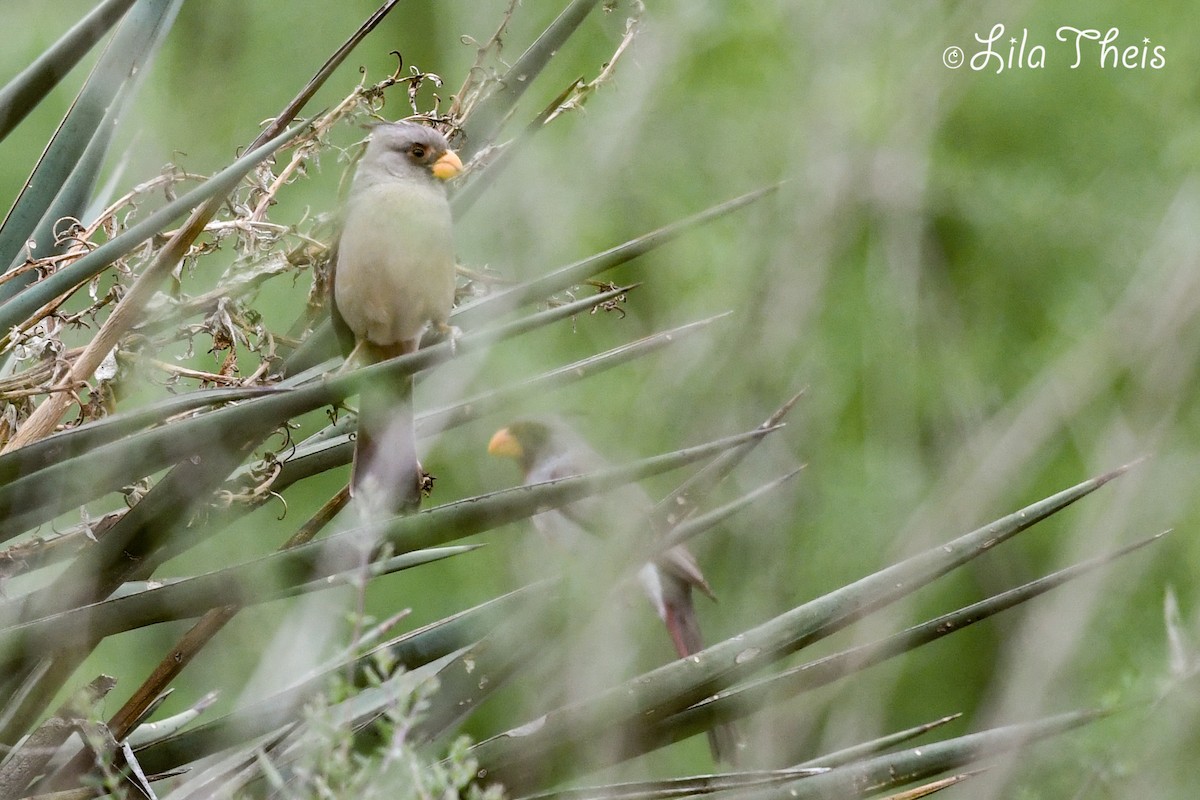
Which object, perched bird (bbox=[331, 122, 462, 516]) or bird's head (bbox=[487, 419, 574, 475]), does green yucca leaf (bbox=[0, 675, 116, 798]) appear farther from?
bird's head (bbox=[487, 419, 574, 475])

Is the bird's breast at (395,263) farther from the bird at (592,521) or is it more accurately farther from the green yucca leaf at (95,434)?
the green yucca leaf at (95,434)

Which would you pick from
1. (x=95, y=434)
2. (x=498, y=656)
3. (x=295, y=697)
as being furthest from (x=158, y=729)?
(x=95, y=434)

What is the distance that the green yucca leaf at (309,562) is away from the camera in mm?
1229

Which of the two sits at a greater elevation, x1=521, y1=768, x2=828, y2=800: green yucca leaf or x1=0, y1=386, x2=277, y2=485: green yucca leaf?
x1=0, y1=386, x2=277, y2=485: green yucca leaf

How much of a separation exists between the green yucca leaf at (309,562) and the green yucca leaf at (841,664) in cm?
44

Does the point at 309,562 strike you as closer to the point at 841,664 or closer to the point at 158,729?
the point at 158,729

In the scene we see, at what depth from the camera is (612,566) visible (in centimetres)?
Result: 140

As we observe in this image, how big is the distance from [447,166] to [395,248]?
0.16 meters

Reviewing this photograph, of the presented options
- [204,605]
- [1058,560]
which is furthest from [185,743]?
[1058,560]

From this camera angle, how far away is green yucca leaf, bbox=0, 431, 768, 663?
1.23 metres

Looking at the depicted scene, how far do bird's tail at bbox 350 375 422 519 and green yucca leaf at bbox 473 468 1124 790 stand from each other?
1.09ft

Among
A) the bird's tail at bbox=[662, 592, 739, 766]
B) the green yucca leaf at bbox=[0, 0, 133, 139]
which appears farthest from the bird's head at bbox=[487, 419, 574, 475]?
the green yucca leaf at bbox=[0, 0, 133, 139]

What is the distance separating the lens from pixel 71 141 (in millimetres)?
1611

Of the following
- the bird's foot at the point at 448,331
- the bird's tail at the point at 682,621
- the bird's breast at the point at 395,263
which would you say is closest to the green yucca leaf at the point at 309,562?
the bird's foot at the point at 448,331
